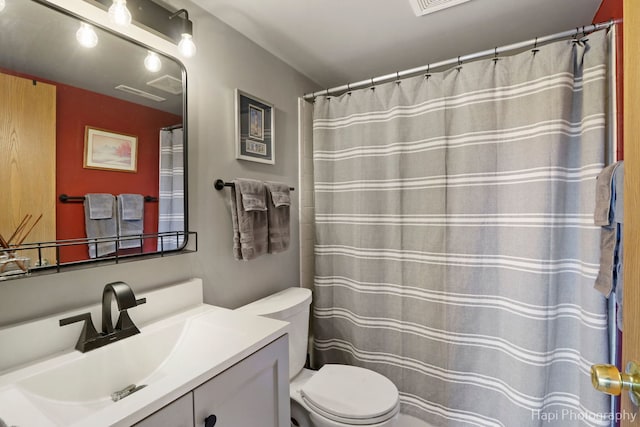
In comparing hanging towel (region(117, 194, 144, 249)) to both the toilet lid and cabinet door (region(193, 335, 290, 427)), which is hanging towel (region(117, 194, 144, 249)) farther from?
the toilet lid

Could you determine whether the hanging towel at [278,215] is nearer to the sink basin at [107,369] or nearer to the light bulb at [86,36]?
the sink basin at [107,369]

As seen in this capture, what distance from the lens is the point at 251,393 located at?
2.94 feet

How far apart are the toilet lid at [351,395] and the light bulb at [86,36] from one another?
1629mm

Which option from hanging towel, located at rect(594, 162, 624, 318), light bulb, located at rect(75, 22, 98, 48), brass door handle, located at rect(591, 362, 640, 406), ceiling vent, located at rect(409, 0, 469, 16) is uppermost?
ceiling vent, located at rect(409, 0, 469, 16)

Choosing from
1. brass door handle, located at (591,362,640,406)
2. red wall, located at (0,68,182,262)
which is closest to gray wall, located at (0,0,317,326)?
red wall, located at (0,68,182,262)

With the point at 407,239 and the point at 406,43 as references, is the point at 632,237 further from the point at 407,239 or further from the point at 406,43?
the point at 406,43

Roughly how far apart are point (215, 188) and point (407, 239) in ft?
3.65

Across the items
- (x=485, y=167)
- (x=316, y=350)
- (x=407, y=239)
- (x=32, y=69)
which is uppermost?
(x=32, y=69)

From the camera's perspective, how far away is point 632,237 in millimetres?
521

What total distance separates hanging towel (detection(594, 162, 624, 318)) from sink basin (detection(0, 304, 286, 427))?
1218 mm

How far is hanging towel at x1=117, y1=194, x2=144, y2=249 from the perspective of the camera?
1049 mm

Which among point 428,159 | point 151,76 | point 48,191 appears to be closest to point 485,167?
point 428,159

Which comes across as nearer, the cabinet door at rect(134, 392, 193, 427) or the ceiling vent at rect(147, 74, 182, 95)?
the cabinet door at rect(134, 392, 193, 427)

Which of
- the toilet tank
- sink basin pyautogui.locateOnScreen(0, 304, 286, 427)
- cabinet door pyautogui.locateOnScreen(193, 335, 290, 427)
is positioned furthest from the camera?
the toilet tank
